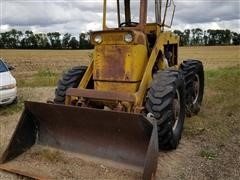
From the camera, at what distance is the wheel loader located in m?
4.96

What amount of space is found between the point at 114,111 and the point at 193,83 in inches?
138

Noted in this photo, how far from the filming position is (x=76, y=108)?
16.6 feet

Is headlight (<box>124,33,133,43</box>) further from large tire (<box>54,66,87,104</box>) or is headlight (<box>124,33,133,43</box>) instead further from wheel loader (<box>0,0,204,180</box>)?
large tire (<box>54,66,87,104</box>)

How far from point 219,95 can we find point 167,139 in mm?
4791

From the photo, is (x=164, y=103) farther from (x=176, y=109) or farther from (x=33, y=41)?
(x=33, y=41)

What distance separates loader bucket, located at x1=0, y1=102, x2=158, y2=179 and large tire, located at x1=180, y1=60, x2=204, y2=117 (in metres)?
2.67

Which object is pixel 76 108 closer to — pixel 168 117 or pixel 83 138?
pixel 83 138

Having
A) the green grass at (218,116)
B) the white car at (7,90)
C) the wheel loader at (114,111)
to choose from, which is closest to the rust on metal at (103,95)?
the wheel loader at (114,111)

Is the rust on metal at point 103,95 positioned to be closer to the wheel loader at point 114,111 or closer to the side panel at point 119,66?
the wheel loader at point 114,111

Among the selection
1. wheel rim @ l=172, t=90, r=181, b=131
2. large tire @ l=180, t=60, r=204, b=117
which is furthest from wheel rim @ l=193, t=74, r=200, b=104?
wheel rim @ l=172, t=90, r=181, b=131

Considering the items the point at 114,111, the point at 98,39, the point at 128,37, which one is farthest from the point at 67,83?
the point at 114,111

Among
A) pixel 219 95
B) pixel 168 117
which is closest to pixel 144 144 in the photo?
pixel 168 117

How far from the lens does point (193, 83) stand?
789 cm

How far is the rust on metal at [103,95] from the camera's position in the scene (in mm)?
5258
